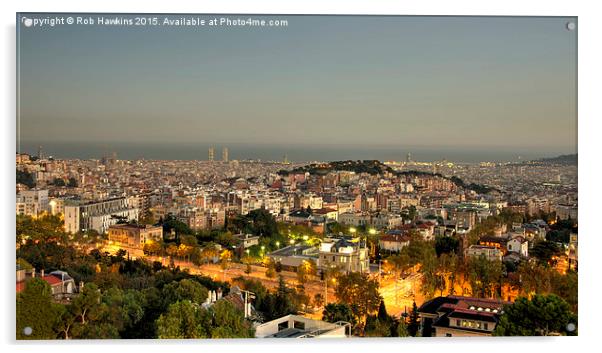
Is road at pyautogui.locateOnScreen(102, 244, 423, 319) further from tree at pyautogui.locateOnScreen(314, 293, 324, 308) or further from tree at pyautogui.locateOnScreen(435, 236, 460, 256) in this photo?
tree at pyautogui.locateOnScreen(435, 236, 460, 256)

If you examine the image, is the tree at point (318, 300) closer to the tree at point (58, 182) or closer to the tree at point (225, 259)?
the tree at point (225, 259)

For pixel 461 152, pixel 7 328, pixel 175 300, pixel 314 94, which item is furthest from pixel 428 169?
pixel 7 328

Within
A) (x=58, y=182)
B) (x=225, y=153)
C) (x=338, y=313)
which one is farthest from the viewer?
(x=225, y=153)

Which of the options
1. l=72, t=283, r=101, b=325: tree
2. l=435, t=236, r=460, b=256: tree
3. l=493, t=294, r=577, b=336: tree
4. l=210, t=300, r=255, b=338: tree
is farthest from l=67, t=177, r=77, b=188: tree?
l=493, t=294, r=577, b=336: tree

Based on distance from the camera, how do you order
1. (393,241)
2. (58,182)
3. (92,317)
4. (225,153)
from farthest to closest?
(393,241)
(225,153)
(58,182)
(92,317)

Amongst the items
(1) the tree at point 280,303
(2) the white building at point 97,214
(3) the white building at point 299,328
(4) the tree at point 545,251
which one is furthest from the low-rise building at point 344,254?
(2) the white building at point 97,214

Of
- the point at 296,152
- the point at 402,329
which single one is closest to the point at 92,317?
the point at 296,152

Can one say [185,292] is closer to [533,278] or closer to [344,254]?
[344,254]
